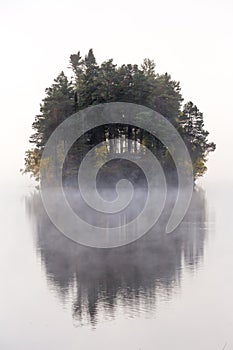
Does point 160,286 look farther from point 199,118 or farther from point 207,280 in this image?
point 199,118

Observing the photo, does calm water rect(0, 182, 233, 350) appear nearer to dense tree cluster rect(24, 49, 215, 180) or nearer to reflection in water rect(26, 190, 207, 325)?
reflection in water rect(26, 190, 207, 325)

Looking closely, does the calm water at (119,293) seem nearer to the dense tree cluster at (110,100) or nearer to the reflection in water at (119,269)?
the reflection in water at (119,269)

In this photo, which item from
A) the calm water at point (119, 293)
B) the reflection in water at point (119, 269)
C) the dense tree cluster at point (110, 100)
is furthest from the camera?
the dense tree cluster at point (110, 100)

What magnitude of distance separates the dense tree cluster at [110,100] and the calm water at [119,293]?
2917 cm

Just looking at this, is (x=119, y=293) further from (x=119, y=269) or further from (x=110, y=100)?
(x=110, y=100)

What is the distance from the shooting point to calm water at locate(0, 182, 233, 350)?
19.9m

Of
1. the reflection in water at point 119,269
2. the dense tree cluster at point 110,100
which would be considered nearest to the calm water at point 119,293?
the reflection in water at point 119,269

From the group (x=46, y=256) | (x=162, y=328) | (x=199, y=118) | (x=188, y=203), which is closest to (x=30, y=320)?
(x=162, y=328)

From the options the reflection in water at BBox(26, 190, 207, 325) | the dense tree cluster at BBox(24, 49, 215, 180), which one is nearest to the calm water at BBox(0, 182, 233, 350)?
the reflection in water at BBox(26, 190, 207, 325)

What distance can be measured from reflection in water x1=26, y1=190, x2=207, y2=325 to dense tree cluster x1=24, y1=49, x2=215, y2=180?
26.6 metres

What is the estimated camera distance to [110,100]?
65.3 metres

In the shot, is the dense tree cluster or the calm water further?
the dense tree cluster

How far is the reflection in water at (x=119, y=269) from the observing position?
2306 centimetres

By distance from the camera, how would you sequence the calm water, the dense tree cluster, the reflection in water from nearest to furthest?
1. the calm water
2. the reflection in water
3. the dense tree cluster
